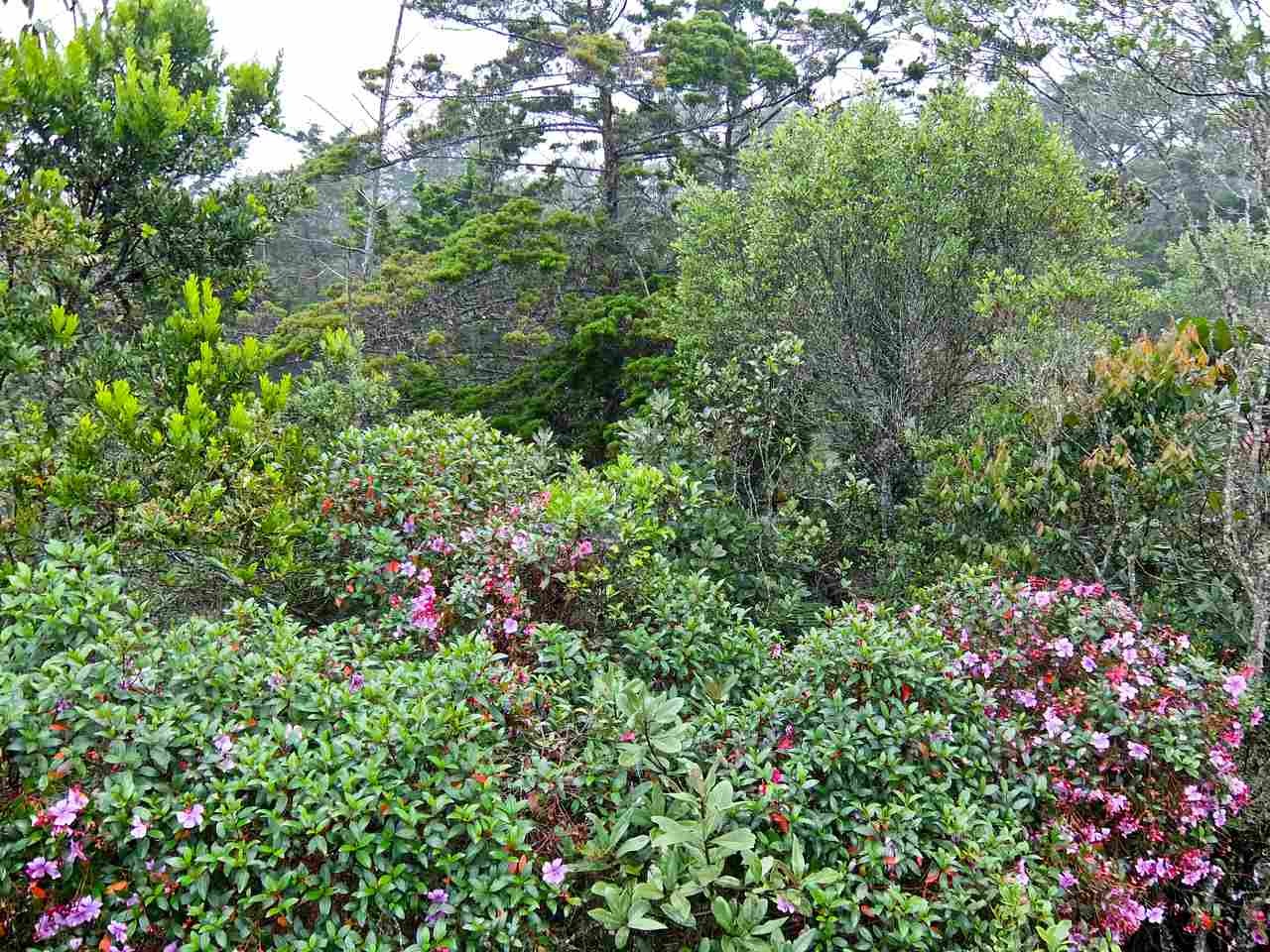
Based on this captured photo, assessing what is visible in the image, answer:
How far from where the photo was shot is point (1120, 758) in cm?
286

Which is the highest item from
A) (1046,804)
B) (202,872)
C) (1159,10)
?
(1159,10)

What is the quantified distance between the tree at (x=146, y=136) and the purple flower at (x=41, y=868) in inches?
120

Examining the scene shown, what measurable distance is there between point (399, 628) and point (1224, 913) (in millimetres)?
3306

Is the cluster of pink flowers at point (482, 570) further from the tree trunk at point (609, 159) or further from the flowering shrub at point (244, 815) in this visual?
the tree trunk at point (609, 159)

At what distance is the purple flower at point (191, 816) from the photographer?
1991mm

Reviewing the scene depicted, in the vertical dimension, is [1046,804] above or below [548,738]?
below

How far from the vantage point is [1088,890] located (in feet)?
8.64

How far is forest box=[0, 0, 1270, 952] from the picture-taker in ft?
6.88

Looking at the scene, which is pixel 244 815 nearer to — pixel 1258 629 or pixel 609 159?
pixel 1258 629

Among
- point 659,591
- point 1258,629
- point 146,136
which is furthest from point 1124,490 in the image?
point 146,136

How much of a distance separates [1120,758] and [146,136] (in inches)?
197

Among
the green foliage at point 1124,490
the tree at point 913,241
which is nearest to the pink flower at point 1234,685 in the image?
the green foliage at point 1124,490

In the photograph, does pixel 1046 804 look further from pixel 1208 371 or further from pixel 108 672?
pixel 108 672

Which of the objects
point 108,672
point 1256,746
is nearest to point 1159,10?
point 1256,746
